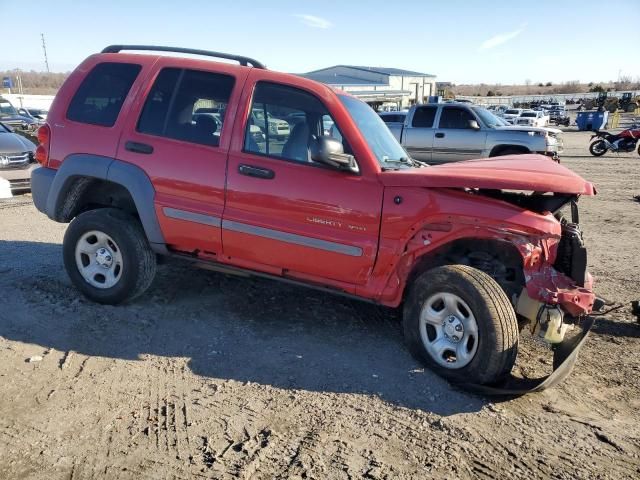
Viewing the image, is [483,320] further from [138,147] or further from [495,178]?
[138,147]

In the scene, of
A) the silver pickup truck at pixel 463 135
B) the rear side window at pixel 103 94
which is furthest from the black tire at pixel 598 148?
the rear side window at pixel 103 94

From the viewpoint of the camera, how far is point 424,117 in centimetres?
1371

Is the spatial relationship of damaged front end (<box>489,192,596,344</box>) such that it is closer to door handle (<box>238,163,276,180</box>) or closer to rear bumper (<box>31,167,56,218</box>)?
door handle (<box>238,163,276,180</box>)

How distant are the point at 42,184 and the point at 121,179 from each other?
0.91 meters

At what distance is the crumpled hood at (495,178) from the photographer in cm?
340

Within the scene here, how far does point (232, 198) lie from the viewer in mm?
4066

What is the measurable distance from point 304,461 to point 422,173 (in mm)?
2069

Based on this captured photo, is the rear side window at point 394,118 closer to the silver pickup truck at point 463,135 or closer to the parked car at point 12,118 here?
the silver pickup truck at point 463,135

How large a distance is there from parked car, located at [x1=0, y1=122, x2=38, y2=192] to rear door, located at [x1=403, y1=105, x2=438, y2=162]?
888 centimetres

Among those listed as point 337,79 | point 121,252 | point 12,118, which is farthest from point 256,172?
point 337,79

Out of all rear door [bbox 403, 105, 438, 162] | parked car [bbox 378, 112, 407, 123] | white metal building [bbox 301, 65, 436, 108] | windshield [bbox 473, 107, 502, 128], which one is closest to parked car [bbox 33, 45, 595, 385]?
windshield [bbox 473, 107, 502, 128]

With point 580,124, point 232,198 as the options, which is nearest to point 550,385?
point 232,198

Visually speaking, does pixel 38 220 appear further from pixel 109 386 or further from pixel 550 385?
pixel 550 385

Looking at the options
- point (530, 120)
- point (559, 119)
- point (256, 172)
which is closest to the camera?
point (256, 172)
